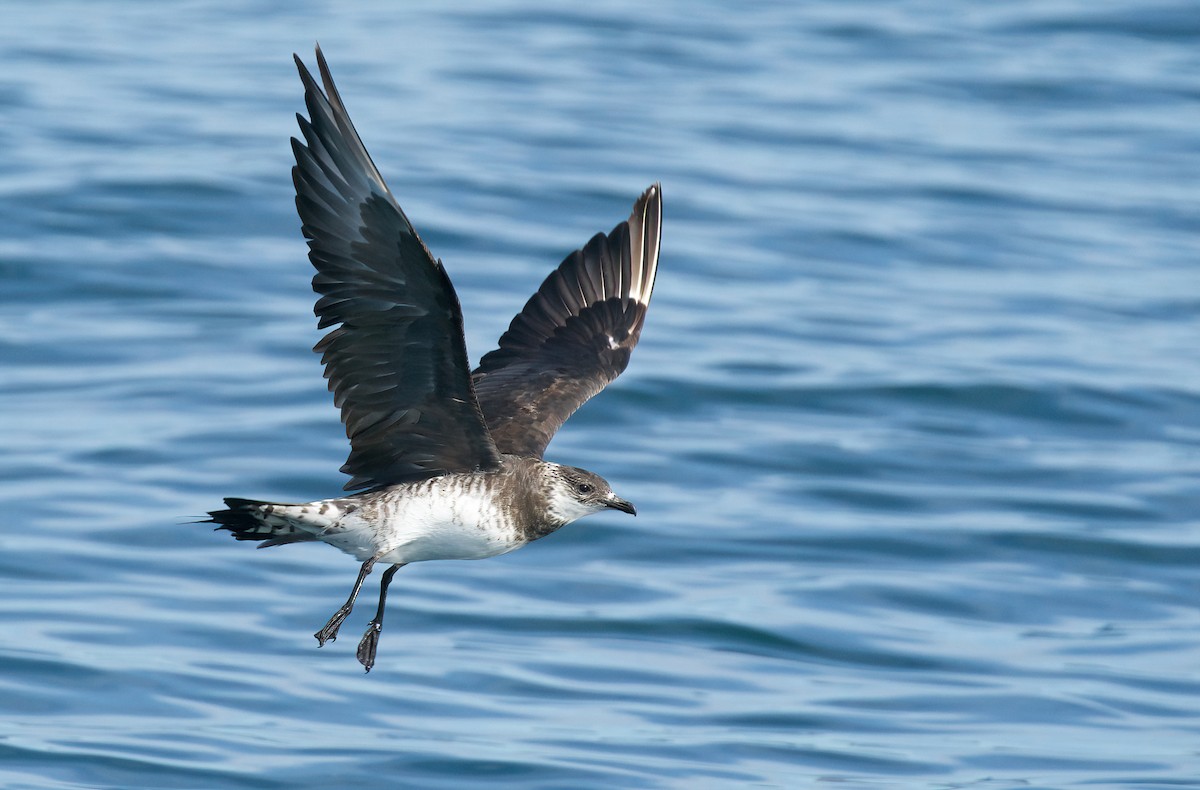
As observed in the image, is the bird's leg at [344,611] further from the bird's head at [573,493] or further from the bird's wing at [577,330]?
the bird's wing at [577,330]

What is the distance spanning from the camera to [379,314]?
696cm

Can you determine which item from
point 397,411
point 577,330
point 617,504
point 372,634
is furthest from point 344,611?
point 577,330

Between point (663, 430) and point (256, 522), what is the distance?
7.56m

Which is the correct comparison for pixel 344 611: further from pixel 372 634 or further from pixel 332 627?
pixel 372 634

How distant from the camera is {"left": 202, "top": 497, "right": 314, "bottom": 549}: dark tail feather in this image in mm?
7098

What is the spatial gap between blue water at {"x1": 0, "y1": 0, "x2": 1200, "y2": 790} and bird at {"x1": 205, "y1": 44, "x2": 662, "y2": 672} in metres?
3.15

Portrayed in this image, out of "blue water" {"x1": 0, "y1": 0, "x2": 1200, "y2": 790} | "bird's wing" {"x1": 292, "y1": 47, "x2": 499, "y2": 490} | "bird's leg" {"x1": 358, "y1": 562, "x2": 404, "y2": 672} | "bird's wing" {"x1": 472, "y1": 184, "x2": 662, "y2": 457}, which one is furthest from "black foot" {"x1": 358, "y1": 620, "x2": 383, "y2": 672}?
"blue water" {"x1": 0, "y1": 0, "x2": 1200, "y2": 790}

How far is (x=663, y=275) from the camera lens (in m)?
17.3

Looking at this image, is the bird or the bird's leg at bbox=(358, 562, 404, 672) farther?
the bird's leg at bbox=(358, 562, 404, 672)

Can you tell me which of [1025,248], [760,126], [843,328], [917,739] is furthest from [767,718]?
[760,126]

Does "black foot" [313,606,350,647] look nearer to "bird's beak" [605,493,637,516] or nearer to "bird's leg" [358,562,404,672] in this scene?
"bird's leg" [358,562,404,672]

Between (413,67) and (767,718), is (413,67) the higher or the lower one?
the higher one

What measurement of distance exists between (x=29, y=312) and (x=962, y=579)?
7523mm

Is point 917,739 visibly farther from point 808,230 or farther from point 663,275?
point 808,230
